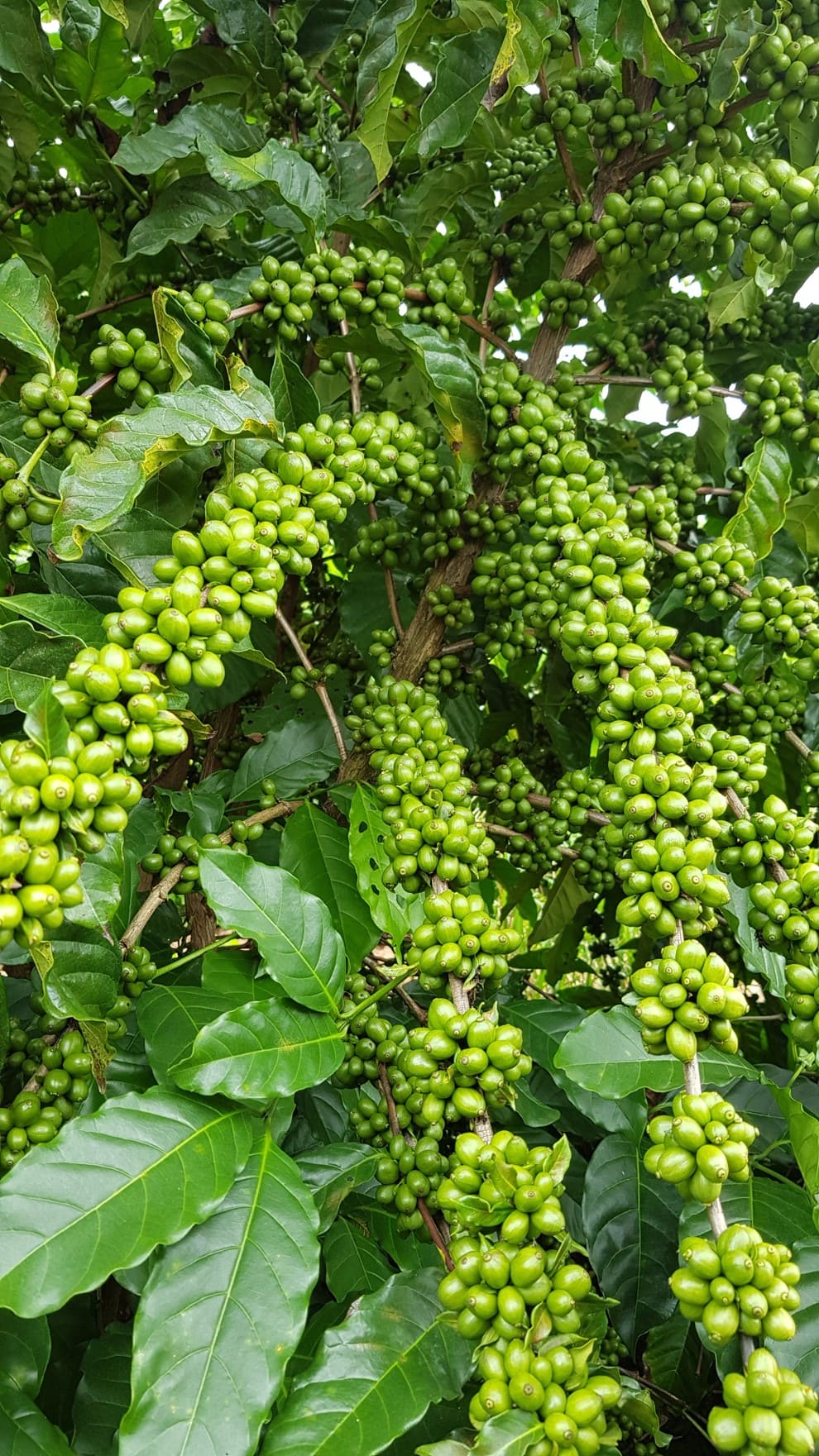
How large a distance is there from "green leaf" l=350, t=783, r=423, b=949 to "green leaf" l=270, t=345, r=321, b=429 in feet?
2.09

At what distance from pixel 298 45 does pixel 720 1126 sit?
7.60ft

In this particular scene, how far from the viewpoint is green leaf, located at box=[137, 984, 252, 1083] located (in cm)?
120

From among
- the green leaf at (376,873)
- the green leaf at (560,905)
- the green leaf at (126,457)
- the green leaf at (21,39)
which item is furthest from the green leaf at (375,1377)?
the green leaf at (21,39)

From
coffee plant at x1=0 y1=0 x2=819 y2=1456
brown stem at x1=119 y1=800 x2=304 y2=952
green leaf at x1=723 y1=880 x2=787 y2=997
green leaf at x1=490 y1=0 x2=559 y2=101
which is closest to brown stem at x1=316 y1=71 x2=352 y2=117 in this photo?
coffee plant at x1=0 y1=0 x2=819 y2=1456

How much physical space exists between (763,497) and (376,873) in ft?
3.23

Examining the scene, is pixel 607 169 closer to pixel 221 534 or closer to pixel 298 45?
pixel 298 45

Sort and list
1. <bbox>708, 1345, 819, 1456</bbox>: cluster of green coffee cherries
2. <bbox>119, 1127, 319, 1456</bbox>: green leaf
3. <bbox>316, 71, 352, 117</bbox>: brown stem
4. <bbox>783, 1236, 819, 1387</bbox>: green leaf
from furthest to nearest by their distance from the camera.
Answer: <bbox>316, 71, 352, 117</bbox>: brown stem
<bbox>783, 1236, 819, 1387</bbox>: green leaf
<bbox>119, 1127, 319, 1456</bbox>: green leaf
<bbox>708, 1345, 819, 1456</bbox>: cluster of green coffee cherries

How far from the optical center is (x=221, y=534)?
984 mm

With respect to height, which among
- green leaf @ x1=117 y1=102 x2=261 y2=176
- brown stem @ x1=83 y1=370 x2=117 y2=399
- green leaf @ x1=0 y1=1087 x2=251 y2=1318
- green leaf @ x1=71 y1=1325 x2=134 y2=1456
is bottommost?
green leaf @ x1=71 y1=1325 x2=134 y2=1456

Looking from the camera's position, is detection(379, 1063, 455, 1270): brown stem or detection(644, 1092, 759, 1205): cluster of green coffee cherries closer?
detection(644, 1092, 759, 1205): cluster of green coffee cherries

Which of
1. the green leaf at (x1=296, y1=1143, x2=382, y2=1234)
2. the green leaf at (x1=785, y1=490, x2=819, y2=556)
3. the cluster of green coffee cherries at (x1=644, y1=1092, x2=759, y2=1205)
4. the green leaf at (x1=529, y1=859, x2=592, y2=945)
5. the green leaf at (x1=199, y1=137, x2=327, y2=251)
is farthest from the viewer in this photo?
the green leaf at (x1=529, y1=859, x2=592, y2=945)

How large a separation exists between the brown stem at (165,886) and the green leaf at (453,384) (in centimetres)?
72

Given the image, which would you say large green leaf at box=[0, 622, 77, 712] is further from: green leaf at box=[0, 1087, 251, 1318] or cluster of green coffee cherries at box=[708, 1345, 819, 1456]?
cluster of green coffee cherries at box=[708, 1345, 819, 1456]

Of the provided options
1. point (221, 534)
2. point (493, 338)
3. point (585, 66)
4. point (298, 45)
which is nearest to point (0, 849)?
point (221, 534)
